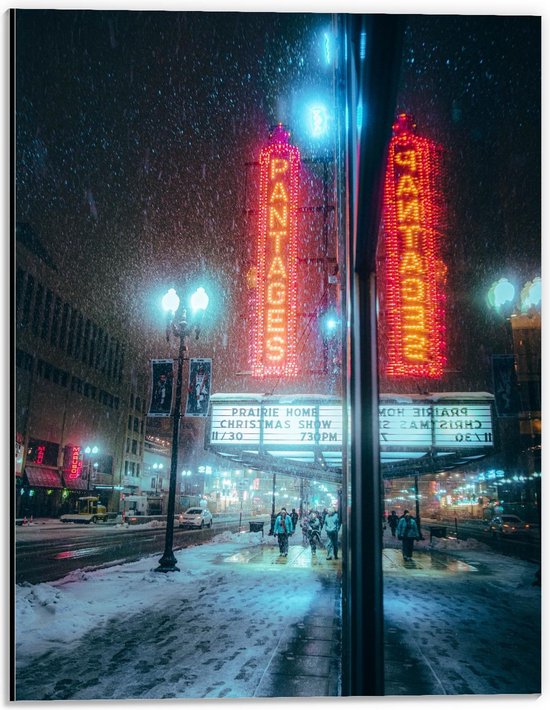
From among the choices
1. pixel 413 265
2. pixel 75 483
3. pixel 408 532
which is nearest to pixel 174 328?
pixel 413 265

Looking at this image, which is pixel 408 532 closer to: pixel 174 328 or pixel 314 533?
pixel 314 533

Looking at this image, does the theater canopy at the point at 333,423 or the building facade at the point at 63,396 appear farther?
the building facade at the point at 63,396

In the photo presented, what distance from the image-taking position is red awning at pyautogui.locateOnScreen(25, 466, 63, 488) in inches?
1442

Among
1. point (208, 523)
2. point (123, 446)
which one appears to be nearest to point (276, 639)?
point (208, 523)

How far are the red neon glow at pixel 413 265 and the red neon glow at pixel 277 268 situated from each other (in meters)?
2.38

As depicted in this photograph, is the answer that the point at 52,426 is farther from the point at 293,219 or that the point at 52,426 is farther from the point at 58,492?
the point at 293,219

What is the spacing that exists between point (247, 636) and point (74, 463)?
133ft

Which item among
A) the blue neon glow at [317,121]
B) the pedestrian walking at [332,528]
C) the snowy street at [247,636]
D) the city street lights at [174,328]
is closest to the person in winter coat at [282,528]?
the pedestrian walking at [332,528]

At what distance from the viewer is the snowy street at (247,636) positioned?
17.7 ft

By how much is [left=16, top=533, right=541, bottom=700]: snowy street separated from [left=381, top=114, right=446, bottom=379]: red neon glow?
5.27 meters

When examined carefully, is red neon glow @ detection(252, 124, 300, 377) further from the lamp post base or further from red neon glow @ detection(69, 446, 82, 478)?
red neon glow @ detection(69, 446, 82, 478)

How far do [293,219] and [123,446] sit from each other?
4945 cm

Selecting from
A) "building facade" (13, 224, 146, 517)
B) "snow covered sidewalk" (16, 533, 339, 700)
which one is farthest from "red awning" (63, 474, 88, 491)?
"snow covered sidewalk" (16, 533, 339, 700)

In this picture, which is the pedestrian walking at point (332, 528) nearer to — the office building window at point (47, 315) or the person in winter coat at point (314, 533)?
the person in winter coat at point (314, 533)
